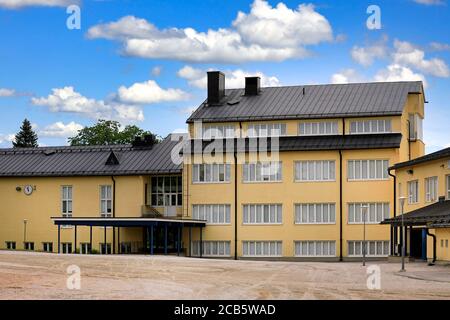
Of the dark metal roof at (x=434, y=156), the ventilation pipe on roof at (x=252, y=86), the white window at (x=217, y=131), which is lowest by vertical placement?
the dark metal roof at (x=434, y=156)

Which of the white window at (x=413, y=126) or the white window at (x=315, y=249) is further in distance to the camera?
the white window at (x=413, y=126)

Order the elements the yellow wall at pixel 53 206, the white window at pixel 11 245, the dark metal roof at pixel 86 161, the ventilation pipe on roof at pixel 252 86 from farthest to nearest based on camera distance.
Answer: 1. the white window at pixel 11 245
2. the ventilation pipe on roof at pixel 252 86
3. the dark metal roof at pixel 86 161
4. the yellow wall at pixel 53 206

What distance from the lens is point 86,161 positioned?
7550 cm

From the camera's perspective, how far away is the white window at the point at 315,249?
221 ft

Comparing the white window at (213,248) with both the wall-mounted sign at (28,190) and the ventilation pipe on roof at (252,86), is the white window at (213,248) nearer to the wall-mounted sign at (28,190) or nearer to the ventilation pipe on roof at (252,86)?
the ventilation pipe on roof at (252,86)

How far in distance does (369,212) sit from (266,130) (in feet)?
31.9

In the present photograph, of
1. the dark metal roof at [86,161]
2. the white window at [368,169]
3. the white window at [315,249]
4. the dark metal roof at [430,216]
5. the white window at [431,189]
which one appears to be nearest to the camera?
the dark metal roof at [430,216]

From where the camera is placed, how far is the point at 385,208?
66.4 m

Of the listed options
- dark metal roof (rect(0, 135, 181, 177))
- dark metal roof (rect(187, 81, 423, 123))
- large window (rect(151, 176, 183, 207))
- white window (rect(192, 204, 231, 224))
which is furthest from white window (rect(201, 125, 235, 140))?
white window (rect(192, 204, 231, 224))

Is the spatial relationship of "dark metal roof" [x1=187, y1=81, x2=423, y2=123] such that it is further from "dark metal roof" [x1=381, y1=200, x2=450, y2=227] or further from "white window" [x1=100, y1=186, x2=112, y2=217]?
"dark metal roof" [x1=381, y1=200, x2=450, y2=227]

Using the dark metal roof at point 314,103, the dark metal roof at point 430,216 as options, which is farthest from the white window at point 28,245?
the dark metal roof at point 430,216

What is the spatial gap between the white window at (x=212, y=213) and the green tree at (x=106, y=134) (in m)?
43.8

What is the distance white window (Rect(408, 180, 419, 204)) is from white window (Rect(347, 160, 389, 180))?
4287mm

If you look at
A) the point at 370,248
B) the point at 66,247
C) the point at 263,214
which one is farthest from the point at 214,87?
the point at 370,248
